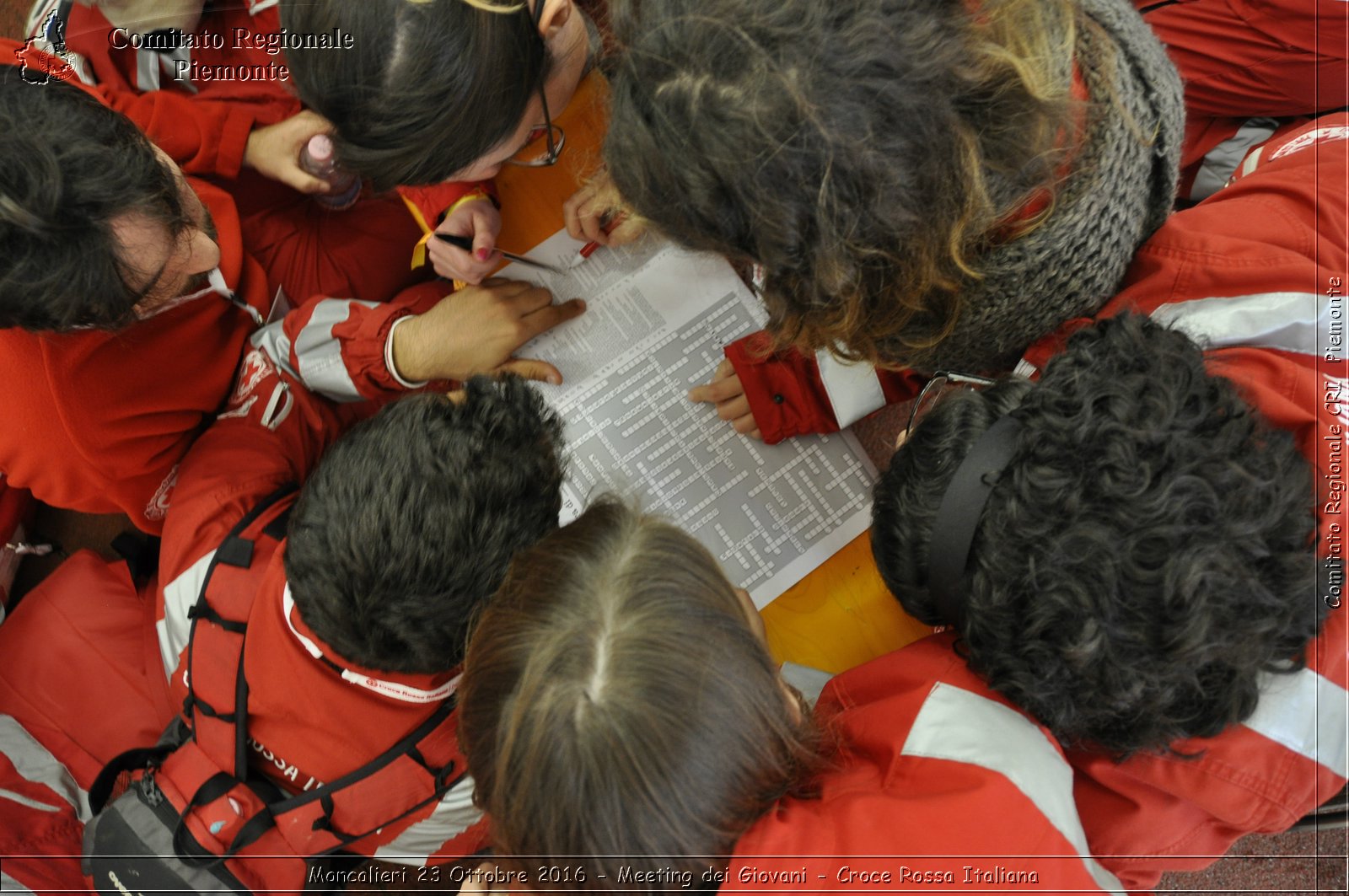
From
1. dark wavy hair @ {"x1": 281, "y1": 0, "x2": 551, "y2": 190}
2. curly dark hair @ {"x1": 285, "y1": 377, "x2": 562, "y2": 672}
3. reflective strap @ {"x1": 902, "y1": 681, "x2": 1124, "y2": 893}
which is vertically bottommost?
reflective strap @ {"x1": 902, "y1": 681, "x2": 1124, "y2": 893}

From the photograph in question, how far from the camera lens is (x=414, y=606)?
26.0 inches

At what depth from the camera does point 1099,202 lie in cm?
63

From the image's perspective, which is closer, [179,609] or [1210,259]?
[1210,259]

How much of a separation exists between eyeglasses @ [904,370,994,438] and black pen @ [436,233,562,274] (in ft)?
1.47

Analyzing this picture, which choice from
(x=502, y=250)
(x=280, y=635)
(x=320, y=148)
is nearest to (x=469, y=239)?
(x=502, y=250)

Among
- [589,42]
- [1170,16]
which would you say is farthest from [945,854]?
[1170,16]

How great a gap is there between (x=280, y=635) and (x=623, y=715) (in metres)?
0.41

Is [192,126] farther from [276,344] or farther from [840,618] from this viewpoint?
[840,618]

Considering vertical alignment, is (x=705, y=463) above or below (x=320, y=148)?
below

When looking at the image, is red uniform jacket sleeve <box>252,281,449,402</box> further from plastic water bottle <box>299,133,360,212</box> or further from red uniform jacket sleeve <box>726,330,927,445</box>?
red uniform jacket sleeve <box>726,330,927,445</box>

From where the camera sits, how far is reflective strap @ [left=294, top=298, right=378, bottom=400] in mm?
977

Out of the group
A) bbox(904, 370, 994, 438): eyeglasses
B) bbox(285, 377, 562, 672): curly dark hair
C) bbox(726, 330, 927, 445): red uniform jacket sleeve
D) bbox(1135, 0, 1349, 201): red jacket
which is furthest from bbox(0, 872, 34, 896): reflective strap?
bbox(1135, 0, 1349, 201): red jacket

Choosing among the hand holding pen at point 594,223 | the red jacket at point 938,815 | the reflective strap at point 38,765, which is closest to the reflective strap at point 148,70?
the hand holding pen at point 594,223

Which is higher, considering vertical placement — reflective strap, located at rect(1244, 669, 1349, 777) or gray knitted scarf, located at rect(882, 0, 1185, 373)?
gray knitted scarf, located at rect(882, 0, 1185, 373)
